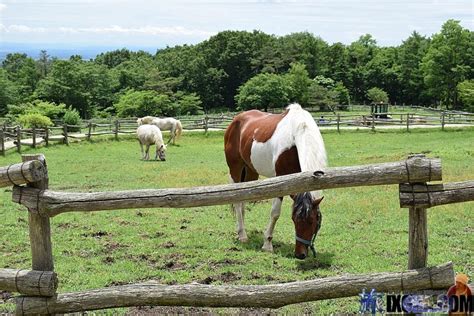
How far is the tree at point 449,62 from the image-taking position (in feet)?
207

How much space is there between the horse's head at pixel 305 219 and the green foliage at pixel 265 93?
58873mm

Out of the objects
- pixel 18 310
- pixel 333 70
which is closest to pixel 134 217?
pixel 18 310

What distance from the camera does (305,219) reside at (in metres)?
6.56

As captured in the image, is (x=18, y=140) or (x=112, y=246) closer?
(x=112, y=246)

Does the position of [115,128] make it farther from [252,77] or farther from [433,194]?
[252,77]

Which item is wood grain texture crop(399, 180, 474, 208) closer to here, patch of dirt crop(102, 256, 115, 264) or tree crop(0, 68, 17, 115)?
patch of dirt crop(102, 256, 115, 264)

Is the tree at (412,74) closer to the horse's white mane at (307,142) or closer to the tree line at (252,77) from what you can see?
the tree line at (252,77)

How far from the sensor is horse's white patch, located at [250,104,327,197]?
7.11m

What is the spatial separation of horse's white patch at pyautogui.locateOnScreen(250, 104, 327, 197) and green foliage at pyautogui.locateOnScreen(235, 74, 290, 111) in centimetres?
5698

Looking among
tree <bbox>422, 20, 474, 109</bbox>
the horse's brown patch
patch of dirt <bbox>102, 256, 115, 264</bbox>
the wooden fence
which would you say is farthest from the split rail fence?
tree <bbox>422, 20, 474, 109</bbox>

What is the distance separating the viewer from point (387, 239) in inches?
330

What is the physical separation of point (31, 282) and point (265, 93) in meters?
62.1

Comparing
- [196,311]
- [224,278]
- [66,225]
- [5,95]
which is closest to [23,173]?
[196,311]

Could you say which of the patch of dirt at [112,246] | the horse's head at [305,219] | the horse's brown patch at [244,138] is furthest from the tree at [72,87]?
the horse's head at [305,219]
